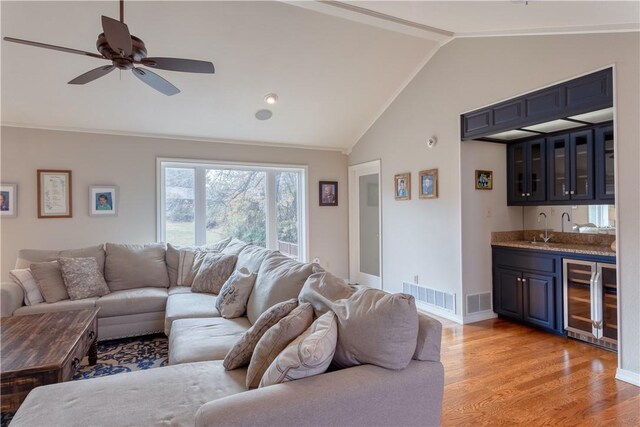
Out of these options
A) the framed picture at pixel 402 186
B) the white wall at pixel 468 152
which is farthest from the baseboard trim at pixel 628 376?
the framed picture at pixel 402 186

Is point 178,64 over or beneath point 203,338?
over

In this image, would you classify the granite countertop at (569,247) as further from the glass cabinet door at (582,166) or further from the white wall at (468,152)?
the glass cabinet door at (582,166)

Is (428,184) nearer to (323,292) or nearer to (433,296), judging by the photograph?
(433,296)

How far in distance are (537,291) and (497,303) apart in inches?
21.7

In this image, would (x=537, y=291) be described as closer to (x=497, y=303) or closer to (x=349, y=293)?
(x=497, y=303)

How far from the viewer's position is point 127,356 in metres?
3.10

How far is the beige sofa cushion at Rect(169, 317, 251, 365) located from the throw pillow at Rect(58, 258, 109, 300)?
52.6 inches

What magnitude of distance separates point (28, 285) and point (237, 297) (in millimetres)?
2132

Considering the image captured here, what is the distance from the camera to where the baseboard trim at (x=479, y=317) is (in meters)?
4.00

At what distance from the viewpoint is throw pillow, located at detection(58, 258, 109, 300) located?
339 cm

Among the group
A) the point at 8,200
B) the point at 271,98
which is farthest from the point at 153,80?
the point at 8,200

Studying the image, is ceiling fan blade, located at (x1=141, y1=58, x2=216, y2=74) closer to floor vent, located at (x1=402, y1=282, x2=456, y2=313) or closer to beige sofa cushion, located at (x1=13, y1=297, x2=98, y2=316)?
beige sofa cushion, located at (x1=13, y1=297, x2=98, y2=316)

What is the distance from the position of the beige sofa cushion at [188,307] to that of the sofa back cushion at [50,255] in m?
1.05

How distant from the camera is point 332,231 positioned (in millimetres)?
6027
